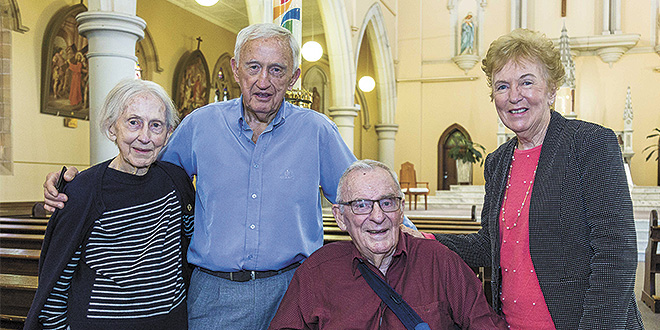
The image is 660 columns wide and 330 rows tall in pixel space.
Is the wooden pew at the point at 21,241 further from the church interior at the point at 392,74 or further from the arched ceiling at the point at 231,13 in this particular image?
the arched ceiling at the point at 231,13

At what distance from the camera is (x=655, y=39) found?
45.7 ft

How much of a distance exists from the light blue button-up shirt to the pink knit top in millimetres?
612

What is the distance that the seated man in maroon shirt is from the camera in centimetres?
166

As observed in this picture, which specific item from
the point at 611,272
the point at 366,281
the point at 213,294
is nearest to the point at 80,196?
the point at 213,294

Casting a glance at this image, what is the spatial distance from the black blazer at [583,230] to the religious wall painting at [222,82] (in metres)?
11.5

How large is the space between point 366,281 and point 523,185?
0.60 meters

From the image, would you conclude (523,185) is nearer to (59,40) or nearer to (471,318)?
(471,318)

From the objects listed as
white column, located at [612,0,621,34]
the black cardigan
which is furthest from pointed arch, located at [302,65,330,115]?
the black cardigan

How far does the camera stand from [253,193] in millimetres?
1799

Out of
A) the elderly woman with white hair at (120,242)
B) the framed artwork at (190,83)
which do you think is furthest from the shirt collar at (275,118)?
the framed artwork at (190,83)

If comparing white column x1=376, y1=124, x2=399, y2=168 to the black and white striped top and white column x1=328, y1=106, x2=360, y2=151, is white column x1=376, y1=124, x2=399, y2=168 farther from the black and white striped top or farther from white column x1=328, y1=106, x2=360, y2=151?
the black and white striped top

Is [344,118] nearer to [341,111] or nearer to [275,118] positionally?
[341,111]

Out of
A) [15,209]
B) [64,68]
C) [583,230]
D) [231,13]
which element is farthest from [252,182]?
[231,13]

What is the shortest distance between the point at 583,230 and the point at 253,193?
1036 millimetres
